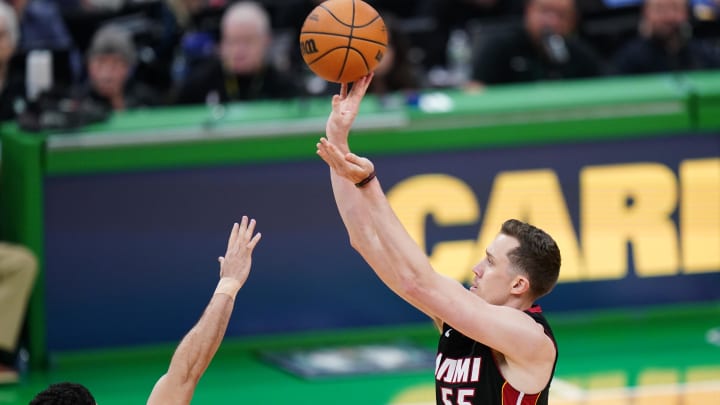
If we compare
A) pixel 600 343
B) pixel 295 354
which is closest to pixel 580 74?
pixel 600 343

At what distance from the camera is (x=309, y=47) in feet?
20.8

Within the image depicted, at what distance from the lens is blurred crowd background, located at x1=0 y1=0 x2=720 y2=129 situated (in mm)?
11422

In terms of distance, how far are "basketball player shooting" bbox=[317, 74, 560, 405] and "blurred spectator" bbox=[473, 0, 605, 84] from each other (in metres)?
6.75

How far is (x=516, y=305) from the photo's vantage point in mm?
5750

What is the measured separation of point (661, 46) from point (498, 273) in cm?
769

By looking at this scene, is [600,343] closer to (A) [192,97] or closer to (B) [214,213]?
(B) [214,213]

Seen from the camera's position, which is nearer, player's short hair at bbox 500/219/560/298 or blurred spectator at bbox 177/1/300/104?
player's short hair at bbox 500/219/560/298

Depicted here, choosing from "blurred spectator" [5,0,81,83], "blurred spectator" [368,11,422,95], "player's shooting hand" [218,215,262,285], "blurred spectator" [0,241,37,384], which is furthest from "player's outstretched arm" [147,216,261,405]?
"blurred spectator" [5,0,81,83]

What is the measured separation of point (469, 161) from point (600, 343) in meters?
1.68

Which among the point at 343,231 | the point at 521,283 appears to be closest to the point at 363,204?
the point at 521,283

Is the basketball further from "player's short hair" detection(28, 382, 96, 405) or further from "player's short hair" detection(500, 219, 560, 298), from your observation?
"player's short hair" detection(28, 382, 96, 405)

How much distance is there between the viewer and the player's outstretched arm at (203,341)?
540cm

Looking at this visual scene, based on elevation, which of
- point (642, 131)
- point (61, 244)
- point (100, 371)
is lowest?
point (100, 371)

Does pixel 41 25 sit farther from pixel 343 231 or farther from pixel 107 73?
pixel 343 231
